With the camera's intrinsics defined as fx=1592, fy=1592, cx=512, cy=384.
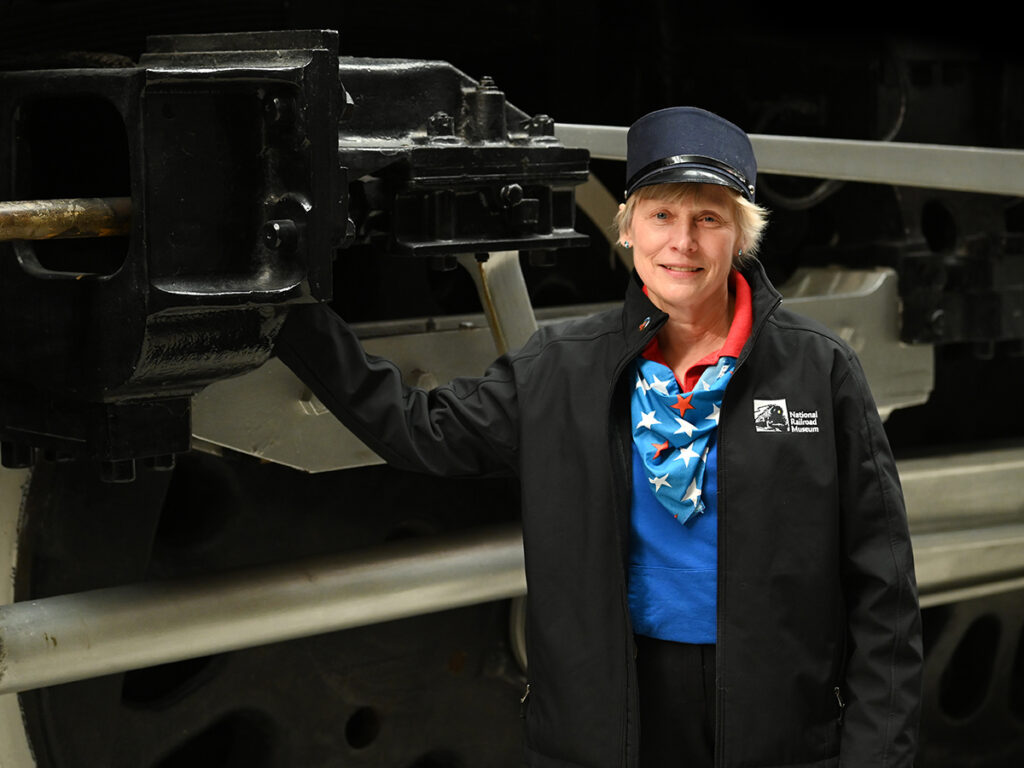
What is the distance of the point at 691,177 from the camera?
1661 millimetres

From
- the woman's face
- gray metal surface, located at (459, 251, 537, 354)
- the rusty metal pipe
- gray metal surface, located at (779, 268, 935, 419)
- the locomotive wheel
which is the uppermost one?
the rusty metal pipe

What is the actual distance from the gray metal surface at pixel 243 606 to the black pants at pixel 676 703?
365 millimetres

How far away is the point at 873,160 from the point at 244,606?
3.53 feet

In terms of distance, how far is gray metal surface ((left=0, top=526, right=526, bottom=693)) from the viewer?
174cm

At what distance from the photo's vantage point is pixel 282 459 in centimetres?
194

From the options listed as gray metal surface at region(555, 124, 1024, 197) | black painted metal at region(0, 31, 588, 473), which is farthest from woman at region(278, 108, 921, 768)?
gray metal surface at region(555, 124, 1024, 197)

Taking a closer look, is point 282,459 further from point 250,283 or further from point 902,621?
point 902,621

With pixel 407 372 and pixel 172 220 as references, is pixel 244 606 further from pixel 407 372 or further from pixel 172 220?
pixel 172 220

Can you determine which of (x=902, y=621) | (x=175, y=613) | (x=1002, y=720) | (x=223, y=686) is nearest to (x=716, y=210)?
(x=902, y=621)

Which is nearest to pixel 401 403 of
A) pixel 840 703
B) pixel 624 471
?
pixel 624 471

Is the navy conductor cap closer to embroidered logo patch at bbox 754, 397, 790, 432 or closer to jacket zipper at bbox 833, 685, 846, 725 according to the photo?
embroidered logo patch at bbox 754, 397, 790, 432

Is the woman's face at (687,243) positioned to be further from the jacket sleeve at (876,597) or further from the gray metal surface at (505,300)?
the gray metal surface at (505,300)

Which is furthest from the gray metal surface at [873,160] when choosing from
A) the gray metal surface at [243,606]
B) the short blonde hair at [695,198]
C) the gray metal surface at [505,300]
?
the gray metal surface at [243,606]

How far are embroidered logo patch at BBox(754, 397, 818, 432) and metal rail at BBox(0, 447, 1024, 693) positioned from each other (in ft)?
1.65
